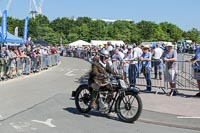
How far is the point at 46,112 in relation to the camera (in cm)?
1005

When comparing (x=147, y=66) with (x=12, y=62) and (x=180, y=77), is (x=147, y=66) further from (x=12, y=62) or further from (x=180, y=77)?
(x=12, y=62)

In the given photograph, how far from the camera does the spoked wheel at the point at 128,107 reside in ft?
29.0

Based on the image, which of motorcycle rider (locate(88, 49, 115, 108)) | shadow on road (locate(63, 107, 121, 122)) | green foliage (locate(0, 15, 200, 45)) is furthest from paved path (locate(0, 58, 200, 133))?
green foliage (locate(0, 15, 200, 45))

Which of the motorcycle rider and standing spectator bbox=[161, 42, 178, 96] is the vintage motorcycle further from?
standing spectator bbox=[161, 42, 178, 96]

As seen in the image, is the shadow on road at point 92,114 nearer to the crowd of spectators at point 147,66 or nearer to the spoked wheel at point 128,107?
the spoked wheel at point 128,107

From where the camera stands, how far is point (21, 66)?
21656 mm

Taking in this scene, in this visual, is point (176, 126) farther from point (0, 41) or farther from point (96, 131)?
point (0, 41)

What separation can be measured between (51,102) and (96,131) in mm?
4060

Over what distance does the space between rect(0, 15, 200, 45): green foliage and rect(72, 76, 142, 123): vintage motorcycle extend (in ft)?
283

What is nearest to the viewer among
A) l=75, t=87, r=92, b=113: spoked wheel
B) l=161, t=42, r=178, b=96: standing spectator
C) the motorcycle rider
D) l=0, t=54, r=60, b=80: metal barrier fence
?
the motorcycle rider

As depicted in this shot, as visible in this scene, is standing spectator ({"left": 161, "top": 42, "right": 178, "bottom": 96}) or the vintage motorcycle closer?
the vintage motorcycle

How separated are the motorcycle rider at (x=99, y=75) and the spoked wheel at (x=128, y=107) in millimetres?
417

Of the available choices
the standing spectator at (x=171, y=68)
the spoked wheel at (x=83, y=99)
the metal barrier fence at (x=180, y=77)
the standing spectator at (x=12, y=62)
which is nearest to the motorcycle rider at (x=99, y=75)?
the spoked wheel at (x=83, y=99)

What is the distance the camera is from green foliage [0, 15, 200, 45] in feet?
320
